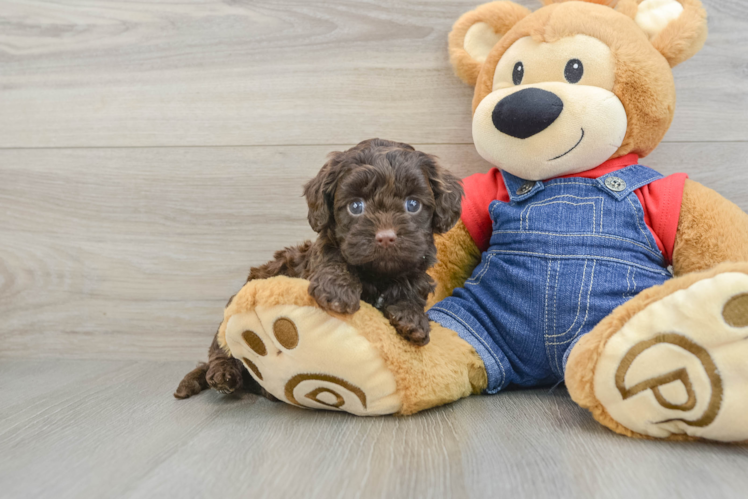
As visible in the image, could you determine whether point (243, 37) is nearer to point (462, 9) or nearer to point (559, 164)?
point (462, 9)

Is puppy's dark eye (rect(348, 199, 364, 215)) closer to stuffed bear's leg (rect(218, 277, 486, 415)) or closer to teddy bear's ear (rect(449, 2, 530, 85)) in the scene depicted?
stuffed bear's leg (rect(218, 277, 486, 415))

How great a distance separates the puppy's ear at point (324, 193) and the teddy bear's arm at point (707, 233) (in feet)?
2.38

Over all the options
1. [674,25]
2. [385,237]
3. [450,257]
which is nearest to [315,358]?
[385,237]

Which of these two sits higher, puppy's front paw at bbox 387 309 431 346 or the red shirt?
the red shirt

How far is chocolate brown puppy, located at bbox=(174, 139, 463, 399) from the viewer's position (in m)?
0.89

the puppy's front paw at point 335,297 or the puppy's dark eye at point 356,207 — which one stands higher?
the puppy's dark eye at point 356,207

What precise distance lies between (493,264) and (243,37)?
0.96 metres

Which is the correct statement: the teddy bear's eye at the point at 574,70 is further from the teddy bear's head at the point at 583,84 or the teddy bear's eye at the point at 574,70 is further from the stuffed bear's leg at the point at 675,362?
the stuffed bear's leg at the point at 675,362

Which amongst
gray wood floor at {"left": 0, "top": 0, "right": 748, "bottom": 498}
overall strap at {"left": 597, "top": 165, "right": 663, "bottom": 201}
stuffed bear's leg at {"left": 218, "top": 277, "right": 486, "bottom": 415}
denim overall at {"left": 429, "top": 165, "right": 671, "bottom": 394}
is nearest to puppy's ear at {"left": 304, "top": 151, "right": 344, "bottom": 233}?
stuffed bear's leg at {"left": 218, "top": 277, "right": 486, "bottom": 415}

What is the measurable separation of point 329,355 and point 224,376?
334mm

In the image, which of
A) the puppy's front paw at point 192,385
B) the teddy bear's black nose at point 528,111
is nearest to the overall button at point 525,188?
the teddy bear's black nose at point 528,111

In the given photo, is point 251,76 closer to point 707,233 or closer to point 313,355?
point 313,355

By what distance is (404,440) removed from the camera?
0.87m

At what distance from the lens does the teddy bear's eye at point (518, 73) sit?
44.8 inches
